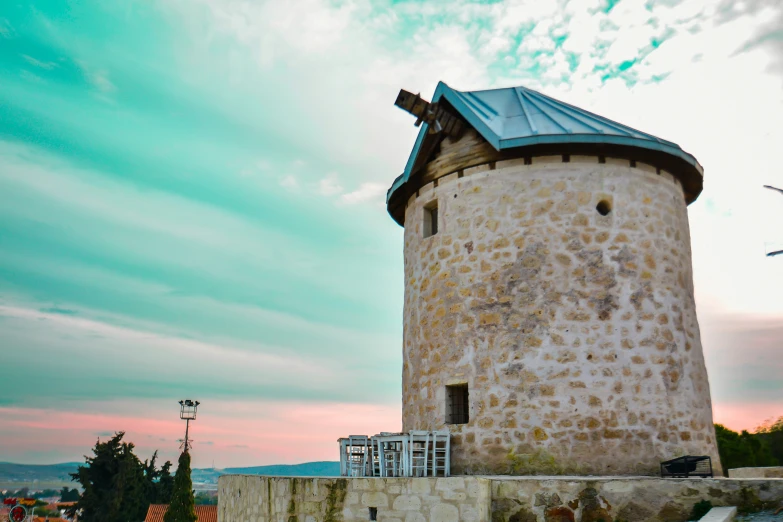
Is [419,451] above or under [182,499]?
above

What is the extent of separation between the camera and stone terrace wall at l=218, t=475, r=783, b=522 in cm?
770

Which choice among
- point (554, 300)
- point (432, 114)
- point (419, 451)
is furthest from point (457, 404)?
point (432, 114)

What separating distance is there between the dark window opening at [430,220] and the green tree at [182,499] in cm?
2393

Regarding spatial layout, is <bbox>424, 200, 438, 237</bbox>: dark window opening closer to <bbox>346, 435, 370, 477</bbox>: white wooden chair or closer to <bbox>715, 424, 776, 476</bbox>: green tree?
<bbox>346, 435, 370, 477</bbox>: white wooden chair

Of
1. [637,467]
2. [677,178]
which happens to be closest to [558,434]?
[637,467]

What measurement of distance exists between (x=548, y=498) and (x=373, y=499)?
207cm

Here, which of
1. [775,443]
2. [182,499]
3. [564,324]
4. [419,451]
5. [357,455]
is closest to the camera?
[419,451]

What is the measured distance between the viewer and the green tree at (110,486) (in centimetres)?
3466

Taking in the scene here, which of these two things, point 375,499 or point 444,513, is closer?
point 444,513

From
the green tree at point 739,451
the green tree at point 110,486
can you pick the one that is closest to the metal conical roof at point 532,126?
the green tree at point 739,451

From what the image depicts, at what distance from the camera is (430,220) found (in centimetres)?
1278

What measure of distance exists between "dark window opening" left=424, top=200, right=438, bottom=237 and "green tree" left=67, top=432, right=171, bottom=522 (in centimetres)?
2919

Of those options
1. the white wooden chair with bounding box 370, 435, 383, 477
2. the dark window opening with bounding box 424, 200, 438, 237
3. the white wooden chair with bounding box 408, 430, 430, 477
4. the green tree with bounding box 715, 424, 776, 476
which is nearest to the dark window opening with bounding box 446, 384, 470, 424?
the white wooden chair with bounding box 408, 430, 430, 477

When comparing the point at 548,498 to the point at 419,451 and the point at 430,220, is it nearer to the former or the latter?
the point at 419,451
